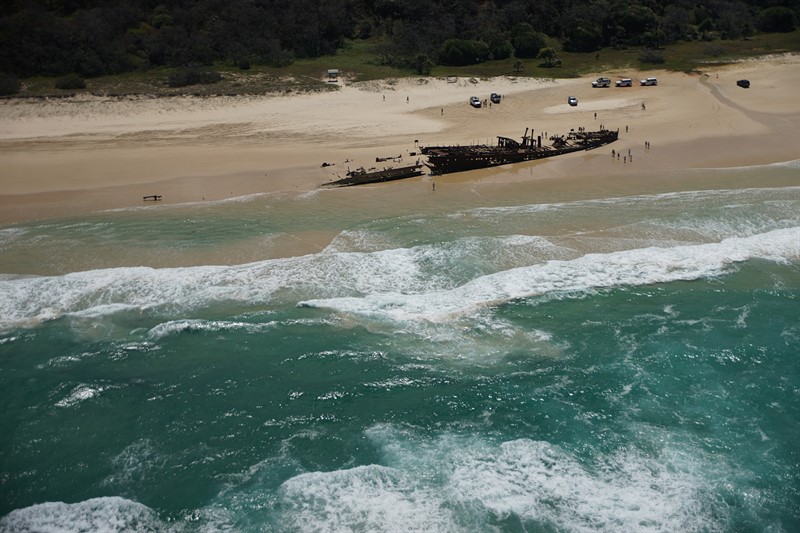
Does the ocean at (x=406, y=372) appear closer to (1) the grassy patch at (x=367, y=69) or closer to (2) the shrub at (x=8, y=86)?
(1) the grassy patch at (x=367, y=69)

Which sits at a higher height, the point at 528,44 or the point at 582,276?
the point at 528,44

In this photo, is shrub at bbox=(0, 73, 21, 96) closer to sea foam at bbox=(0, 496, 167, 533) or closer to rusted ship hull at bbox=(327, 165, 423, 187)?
rusted ship hull at bbox=(327, 165, 423, 187)

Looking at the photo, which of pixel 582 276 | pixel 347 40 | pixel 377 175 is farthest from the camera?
pixel 347 40

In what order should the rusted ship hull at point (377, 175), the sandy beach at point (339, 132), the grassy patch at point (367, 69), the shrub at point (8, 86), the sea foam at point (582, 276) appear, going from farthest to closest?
the grassy patch at point (367, 69)
the shrub at point (8, 86)
the sandy beach at point (339, 132)
the rusted ship hull at point (377, 175)
the sea foam at point (582, 276)

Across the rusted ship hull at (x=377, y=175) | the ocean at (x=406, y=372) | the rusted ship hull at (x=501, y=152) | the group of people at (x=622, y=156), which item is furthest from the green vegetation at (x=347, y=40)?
the ocean at (x=406, y=372)

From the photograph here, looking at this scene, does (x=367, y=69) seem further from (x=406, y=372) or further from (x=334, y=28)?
(x=406, y=372)

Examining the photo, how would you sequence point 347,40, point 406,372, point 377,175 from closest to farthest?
point 406,372 → point 377,175 → point 347,40

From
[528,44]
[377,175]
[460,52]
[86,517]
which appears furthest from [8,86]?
[86,517]
